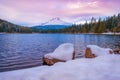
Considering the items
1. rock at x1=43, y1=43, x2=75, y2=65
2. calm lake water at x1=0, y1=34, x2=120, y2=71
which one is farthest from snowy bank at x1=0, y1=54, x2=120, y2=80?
calm lake water at x1=0, y1=34, x2=120, y2=71

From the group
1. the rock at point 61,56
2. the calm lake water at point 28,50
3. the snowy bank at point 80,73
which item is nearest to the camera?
the snowy bank at point 80,73

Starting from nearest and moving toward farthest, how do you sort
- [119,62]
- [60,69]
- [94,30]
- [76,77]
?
1. [76,77]
2. [60,69]
3. [119,62]
4. [94,30]

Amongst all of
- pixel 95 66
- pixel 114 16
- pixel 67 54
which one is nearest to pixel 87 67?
pixel 95 66

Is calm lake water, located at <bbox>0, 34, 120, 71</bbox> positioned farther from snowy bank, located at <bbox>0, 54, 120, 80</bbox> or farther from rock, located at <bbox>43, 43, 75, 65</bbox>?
snowy bank, located at <bbox>0, 54, 120, 80</bbox>

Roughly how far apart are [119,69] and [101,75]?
3.03 ft

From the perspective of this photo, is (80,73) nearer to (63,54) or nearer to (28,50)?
(63,54)

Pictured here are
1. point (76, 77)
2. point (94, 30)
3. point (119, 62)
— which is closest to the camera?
point (76, 77)

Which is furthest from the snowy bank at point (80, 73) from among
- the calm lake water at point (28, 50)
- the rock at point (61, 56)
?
the calm lake water at point (28, 50)

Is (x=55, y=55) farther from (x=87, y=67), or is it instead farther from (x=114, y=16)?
(x=114, y=16)

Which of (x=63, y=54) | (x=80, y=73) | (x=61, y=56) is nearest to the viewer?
(x=80, y=73)

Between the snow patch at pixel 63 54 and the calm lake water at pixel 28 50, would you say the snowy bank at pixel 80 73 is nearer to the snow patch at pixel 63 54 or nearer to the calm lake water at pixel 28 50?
the snow patch at pixel 63 54

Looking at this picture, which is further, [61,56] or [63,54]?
[63,54]

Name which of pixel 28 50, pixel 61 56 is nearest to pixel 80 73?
pixel 61 56

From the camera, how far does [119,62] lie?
23.3 ft
